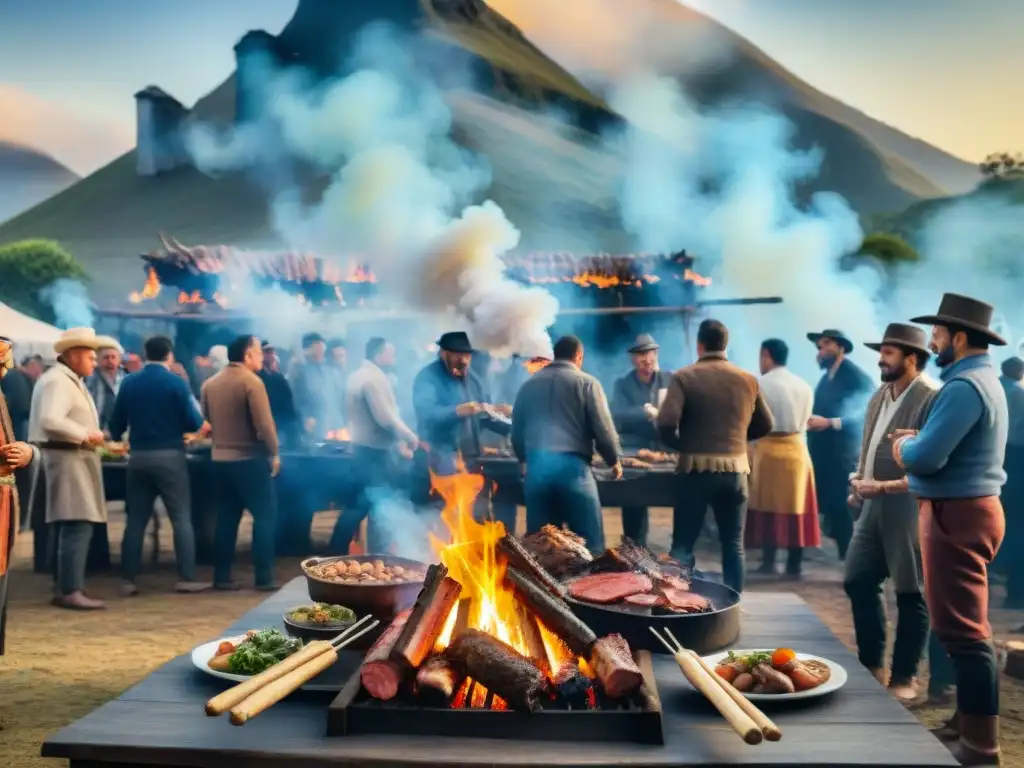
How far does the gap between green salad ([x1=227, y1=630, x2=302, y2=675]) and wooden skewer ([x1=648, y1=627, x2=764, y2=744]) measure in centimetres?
128

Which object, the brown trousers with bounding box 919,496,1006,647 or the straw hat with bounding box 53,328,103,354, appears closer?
the brown trousers with bounding box 919,496,1006,647

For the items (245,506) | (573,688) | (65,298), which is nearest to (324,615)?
(573,688)

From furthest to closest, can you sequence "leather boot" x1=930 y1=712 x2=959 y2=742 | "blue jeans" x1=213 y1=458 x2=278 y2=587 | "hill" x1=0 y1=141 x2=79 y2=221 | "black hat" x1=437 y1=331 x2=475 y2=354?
"hill" x1=0 y1=141 x2=79 y2=221, "blue jeans" x1=213 y1=458 x2=278 y2=587, "black hat" x1=437 y1=331 x2=475 y2=354, "leather boot" x1=930 y1=712 x2=959 y2=742

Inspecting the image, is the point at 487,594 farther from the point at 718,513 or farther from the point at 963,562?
the point at 718,513

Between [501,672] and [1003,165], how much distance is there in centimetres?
2442

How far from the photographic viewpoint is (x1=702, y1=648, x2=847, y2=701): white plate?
2826 millimetres

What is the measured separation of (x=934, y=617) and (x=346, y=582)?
252 centimetres

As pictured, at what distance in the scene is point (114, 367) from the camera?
372 inches

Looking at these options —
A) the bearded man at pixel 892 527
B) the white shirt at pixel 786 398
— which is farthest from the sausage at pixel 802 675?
the white shirt at pixel 786 398

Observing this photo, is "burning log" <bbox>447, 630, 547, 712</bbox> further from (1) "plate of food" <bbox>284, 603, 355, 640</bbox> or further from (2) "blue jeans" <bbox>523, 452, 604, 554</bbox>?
(2) "blue jeans" <bbox>523, 452, 604, 554</bbox>

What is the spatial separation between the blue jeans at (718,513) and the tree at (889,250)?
19400mm

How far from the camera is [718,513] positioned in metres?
6.67

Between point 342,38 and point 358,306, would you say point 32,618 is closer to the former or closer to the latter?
point 358,306

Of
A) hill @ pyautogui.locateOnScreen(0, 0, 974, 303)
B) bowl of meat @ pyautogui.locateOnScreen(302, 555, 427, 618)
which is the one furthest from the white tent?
hill @ pyautogui.locateOnScreen(0, 0, 974, 303)
